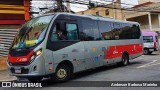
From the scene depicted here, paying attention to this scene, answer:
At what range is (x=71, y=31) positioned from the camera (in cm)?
1204

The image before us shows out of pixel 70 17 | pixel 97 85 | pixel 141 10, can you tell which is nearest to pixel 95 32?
pixel 70 17

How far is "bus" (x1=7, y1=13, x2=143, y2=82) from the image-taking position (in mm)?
10383

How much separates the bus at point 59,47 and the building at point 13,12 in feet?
25.5

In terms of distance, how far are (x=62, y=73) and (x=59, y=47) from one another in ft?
3.54

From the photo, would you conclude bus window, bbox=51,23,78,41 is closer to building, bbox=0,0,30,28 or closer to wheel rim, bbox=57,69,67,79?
wheel rim, bbox=57,69,67,79

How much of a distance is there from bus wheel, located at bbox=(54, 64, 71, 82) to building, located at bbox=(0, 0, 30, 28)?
9445 mm

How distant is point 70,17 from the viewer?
12.1 meters

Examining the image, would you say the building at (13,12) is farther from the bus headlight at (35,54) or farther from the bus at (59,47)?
the bus headlight at (35,54)

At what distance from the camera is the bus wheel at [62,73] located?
11.1 m

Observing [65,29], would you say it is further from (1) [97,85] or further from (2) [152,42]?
(2) [152,42]

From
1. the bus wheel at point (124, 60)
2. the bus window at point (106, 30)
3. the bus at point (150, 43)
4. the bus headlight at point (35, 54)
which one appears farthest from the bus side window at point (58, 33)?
the bus at point (150, 43)

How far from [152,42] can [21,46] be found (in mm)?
23793

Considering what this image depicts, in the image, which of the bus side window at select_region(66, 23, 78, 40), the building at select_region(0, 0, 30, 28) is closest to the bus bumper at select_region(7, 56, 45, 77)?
the bus side window at select_region(66, 23, 78, 40)

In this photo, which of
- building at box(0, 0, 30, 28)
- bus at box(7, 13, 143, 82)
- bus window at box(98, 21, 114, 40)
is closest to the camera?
bus at box(7, 13, 143, 82)
